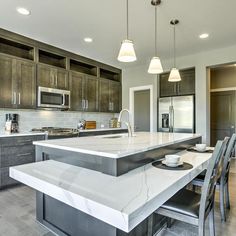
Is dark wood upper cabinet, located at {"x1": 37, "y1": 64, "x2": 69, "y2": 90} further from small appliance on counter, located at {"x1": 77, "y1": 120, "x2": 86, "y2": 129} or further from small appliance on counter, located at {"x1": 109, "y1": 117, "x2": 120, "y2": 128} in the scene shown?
small appliance on counter, located at {"x1": 109, "y1": 117, "x2": 120, "y2": 128}

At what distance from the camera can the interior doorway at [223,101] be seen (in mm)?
5855

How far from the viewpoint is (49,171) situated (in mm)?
1583

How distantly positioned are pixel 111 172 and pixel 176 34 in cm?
308

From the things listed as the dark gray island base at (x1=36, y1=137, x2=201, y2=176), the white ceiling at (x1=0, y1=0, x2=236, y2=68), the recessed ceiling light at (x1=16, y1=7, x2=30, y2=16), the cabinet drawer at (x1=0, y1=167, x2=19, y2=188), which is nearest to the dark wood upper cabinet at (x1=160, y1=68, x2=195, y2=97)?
the white ceiling at (x1=0, y1=0, x2=236, y2=68)

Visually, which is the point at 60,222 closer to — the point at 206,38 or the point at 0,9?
the point at 0,9

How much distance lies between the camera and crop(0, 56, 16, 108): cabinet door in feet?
11.1

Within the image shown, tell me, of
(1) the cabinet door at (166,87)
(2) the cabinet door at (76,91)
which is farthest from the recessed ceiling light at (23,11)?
(1) the cabinet door at (166,87)

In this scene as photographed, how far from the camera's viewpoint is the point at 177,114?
478cm

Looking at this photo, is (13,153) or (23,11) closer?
(23,11)

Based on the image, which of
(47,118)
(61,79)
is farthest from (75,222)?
(61,79)

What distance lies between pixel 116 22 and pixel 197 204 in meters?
2.82

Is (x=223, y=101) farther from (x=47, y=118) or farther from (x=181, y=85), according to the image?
(x=47, y=118)

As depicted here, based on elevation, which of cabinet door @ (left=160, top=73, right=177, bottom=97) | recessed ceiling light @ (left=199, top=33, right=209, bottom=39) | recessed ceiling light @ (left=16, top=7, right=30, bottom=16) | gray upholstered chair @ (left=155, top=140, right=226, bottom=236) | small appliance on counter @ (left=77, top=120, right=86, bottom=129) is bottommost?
gray upholstered chair @ (left=155, top=140, right=226, bottom=236)

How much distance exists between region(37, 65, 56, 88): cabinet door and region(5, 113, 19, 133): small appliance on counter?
814 mm
